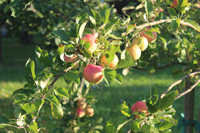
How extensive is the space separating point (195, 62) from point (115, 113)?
3026 millimetres

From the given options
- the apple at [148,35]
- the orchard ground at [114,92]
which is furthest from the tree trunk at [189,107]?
the apple at [148,35]

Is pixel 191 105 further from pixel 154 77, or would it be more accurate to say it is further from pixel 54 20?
pixel 154 77

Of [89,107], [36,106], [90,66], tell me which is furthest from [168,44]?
[36,106]

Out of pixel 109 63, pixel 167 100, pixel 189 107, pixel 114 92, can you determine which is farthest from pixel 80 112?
pixel 114 92

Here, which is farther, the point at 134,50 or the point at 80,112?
the point at 80,112

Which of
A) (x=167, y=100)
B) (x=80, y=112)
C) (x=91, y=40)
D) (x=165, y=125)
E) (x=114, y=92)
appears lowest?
(x=114, y=92)

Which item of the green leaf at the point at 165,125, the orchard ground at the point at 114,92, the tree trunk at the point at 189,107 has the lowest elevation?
the orchard ground at the point at 114,92

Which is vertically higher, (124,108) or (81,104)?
(124,108)

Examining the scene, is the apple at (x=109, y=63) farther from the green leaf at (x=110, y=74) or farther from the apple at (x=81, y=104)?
the apple at (x=81, y=104)

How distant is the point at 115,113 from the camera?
4.62 metres

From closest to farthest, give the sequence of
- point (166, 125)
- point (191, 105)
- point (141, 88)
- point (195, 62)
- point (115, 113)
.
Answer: point (166, 125) < point (195, 62) < point (191, 105) < point (115, 113) < point (141, 88)

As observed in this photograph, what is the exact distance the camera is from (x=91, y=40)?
90cm

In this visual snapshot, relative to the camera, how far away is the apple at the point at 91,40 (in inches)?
34.8

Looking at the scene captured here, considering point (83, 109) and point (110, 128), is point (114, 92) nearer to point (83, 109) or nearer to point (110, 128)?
point (83, 109)
